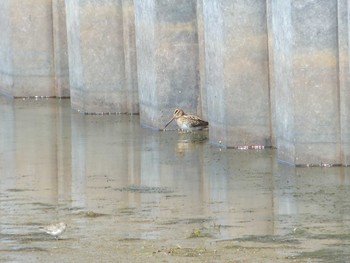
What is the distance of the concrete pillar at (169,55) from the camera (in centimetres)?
1978

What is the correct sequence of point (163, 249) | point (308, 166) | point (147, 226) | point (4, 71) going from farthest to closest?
point (4, 71) → point (308, 166) → point (147, 226) → point (163, 249)

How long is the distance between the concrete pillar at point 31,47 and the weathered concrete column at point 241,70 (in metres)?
6.92

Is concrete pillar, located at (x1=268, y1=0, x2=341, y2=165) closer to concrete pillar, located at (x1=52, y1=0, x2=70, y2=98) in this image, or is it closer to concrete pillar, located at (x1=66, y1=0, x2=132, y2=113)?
concrete pillar, located at (x1=66, y1=0, x2=132, y2=113)

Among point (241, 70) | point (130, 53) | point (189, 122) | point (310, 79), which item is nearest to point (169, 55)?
point (189, 122)

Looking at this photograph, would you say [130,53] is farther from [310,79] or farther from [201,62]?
[310,79]

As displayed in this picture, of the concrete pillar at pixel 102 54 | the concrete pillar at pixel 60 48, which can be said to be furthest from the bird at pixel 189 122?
the concrete pillar at pixel 60 48

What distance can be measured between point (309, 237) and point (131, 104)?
895cm

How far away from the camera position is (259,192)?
1555cm

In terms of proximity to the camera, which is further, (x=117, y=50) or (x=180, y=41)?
(x=117, y=50)

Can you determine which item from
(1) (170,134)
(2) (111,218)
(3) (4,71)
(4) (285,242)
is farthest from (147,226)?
(3) (4,71)

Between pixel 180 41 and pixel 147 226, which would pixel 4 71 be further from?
pixel 147 226

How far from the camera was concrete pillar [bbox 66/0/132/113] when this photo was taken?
2186cm

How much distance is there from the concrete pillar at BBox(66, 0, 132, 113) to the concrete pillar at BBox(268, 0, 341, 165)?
17.9 feet

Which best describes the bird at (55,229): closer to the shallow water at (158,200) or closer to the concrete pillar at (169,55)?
the shallow water at (158,200)
